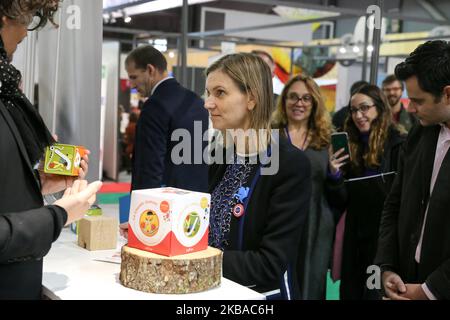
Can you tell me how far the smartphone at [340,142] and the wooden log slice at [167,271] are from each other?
1.92 metres

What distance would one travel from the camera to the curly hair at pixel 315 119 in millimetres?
3316

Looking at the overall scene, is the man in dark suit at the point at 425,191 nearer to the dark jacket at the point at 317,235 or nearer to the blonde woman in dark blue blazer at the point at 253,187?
the blonde woman in dark blue blazer at the point at 253,187

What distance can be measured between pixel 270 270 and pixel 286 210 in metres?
0.21

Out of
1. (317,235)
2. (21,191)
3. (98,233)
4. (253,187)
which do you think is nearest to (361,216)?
(317,235)

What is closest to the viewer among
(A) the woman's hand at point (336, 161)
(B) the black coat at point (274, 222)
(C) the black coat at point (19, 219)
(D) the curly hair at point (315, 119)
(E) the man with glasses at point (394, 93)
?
(C) the black coat at point (19, 219)

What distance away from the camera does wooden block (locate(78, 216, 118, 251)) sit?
2.00m

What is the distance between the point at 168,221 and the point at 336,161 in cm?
196

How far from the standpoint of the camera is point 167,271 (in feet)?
4.64

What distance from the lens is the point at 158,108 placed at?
3.41 meters

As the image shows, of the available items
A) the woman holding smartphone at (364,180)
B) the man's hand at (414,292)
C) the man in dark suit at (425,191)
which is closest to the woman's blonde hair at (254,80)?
the man in dark suit at (425,191)

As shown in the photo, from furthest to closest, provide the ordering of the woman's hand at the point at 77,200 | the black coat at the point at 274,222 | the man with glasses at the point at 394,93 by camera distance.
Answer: the man with glasses at the point at 394,93 → the black coat at the point at 274,222 → the woman's hand at the point at 77,200
